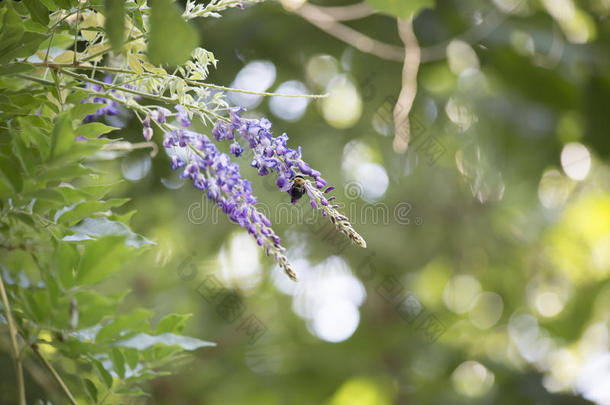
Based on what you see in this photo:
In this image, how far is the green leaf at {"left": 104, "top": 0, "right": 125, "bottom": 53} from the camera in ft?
0.97

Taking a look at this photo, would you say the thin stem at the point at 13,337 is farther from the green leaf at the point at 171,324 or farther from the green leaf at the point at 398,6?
the green leaf at the point at 398,6

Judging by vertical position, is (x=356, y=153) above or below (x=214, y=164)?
below

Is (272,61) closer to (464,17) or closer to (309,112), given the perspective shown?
(309,112)

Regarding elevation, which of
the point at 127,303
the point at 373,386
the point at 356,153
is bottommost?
the point at 373,386

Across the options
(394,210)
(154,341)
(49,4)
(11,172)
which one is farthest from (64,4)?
(394,210)

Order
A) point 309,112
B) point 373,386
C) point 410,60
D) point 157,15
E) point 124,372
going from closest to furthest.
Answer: point 157,15 → point 124,372 → point 410,60 → point 309,112 → point 373,386

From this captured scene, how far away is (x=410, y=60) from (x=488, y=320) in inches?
52.4

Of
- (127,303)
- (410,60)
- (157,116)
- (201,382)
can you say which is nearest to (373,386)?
(201,382)

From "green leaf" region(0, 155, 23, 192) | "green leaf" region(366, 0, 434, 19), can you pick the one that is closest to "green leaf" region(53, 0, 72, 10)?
"green leaf" region(0, 155, 23, 192)

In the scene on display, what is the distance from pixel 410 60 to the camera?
3.87ft

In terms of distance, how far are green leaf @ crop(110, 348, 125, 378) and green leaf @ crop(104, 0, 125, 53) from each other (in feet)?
0.77

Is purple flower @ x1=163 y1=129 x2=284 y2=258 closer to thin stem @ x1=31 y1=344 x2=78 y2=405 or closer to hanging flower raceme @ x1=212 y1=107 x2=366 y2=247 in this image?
hanging flower raceme @ x1=212 y1=107 x2=366 y2=247

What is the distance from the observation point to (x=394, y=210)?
1.64 metres

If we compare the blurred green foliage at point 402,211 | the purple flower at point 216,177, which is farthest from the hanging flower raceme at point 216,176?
the blurred green foliage at point 402,211
